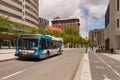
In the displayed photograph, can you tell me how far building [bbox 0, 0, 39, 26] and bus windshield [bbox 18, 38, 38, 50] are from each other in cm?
5133

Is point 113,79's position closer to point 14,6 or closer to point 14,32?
point 14,32

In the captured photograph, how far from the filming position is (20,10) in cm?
9062

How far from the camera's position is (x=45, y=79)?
11.8 metres

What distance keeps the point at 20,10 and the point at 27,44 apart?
68.5 meters

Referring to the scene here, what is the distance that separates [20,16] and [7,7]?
12.3 metres

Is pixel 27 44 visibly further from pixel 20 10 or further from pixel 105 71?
pixel 20 10

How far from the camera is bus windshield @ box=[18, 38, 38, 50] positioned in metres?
23.9

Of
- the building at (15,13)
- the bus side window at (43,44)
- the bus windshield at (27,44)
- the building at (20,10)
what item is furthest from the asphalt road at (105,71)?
the building at (20,10)

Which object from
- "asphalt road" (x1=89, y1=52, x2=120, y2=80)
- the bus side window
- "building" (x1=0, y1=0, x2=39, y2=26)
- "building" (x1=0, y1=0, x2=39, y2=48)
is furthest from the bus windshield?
"building" (x1=0, y1=0, x2=39, y2=26)

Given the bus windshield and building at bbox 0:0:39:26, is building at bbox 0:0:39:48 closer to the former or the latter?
building at bbox 0:0:39:26

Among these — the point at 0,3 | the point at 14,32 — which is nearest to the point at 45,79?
the point at 14,32

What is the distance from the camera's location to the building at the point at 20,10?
251 ft

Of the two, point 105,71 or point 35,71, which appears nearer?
point 35,71

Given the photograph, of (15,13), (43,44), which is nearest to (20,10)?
(15,13)
